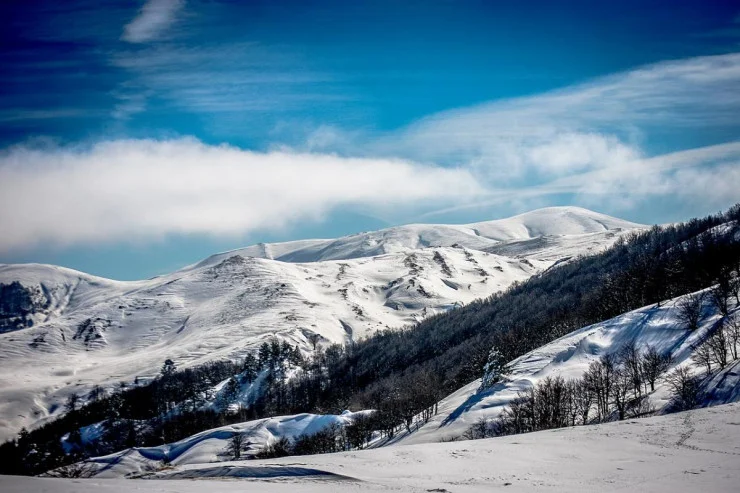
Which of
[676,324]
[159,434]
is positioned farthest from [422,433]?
[159,434]

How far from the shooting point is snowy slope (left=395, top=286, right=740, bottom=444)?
88375mm

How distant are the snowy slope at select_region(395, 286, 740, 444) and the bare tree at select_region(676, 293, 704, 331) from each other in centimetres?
114

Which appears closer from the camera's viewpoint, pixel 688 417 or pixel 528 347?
pixel 688 417

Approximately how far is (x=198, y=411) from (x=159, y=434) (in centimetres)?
1988

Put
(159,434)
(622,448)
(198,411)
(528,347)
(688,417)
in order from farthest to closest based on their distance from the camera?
1. (198,411)
2. (159,434)
3. (528,347)
4. (688,417)
5. (622,448)

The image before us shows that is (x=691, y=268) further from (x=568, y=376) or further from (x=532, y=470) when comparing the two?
(x=532, y=470)

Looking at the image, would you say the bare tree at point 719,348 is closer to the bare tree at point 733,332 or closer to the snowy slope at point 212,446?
the bare tree at point 733,332

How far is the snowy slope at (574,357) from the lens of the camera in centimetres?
8838

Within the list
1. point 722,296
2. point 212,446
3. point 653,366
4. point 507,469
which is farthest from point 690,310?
point 212,446

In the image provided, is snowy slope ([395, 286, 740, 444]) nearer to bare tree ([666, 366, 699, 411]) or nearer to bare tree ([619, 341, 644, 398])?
bare tree ([619, 341, 644, 398])

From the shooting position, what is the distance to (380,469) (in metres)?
24.1

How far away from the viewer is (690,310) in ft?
321

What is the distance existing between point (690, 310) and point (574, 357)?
24799 millimetres

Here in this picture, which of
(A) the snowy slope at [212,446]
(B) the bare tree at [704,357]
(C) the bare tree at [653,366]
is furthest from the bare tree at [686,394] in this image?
(A) the snowy slope at [212,446]
